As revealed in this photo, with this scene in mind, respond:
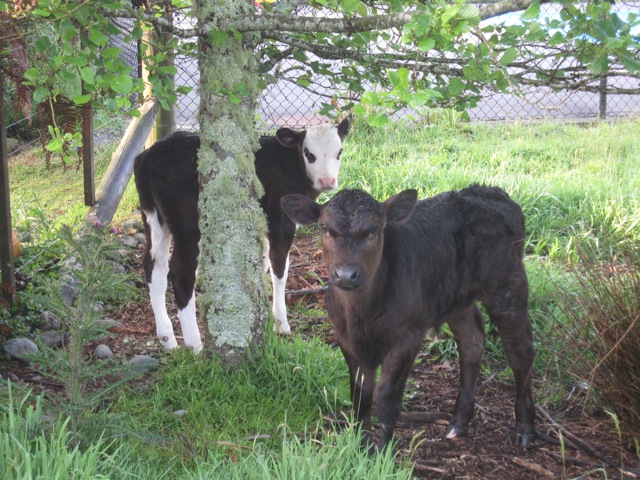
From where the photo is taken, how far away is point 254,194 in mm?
4922

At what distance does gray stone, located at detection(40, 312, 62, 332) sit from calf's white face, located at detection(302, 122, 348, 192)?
222cm

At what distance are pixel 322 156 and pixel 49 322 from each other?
2.45 metres

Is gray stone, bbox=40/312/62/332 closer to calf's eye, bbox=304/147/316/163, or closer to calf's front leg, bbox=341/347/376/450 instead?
calf's eye, bbox=304/147/316/163

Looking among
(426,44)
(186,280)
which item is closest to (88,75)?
(426,44)

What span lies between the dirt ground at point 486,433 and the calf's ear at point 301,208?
3.68 feet

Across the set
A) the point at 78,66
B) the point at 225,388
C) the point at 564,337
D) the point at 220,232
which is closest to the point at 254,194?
the point at 220,232

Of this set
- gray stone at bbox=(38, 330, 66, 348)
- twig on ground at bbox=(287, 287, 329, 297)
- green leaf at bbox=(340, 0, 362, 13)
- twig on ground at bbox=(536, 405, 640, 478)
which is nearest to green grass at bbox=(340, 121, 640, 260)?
→ twig on ground at bbox=(287, 287, 329, 297)

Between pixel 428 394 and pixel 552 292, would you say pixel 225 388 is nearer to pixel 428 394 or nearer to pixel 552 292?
pixel 428 394

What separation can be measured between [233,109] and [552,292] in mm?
2565

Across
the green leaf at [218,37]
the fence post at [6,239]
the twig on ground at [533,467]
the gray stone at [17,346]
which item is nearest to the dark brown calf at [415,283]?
the twig on ground at [533,467]

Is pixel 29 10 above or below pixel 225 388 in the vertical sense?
above

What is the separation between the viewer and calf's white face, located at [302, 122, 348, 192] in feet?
20.8

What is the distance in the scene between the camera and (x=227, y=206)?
15.6 feet

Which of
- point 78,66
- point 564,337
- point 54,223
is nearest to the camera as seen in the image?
point 78,66
